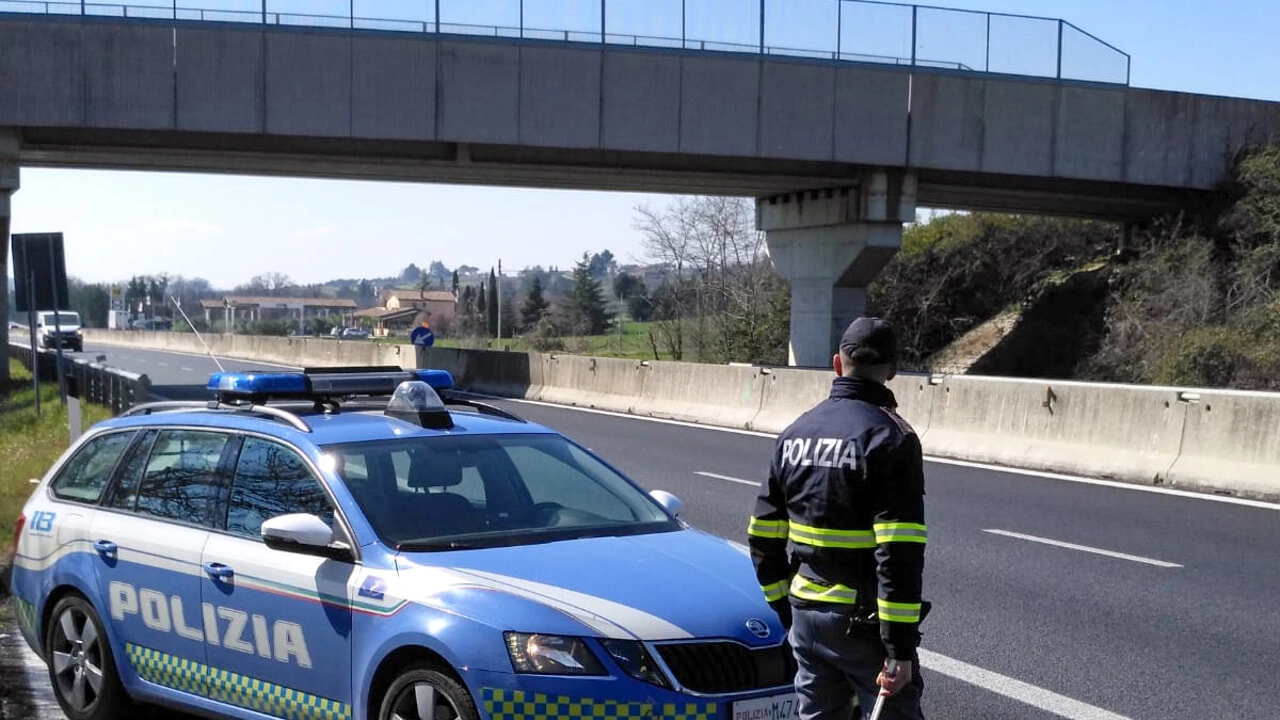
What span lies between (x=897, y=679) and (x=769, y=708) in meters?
0.84

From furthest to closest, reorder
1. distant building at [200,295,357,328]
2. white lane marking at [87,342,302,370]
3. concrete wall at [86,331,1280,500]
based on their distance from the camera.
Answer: distant building at [200,295,357,328]
white lane marking at [87,342,302,370]
concrete wall at [86,331,1280,500]

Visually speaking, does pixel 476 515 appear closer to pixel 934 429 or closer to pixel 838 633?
pixel 838 633

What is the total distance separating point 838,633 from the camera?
13.4ft

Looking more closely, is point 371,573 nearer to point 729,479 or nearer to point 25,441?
point 729,479

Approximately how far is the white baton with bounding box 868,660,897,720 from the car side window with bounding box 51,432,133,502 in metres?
4.02

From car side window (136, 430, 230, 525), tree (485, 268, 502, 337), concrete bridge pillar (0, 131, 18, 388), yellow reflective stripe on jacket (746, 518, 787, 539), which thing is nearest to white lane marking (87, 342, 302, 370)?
concrete bridge pillar (0, 131, 18, 388)

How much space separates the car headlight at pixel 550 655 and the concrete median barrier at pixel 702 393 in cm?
1768

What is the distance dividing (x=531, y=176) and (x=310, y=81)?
22.9 feet

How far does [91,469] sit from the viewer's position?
6.58 meters

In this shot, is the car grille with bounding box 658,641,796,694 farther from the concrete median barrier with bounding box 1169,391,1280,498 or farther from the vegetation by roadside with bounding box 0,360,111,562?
the concrete median barrier with bounding box 1169,391,1280,498

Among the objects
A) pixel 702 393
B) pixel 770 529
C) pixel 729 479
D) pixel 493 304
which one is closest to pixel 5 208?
pixel 702 393

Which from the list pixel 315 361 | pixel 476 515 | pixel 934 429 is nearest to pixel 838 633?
pixel 476 515

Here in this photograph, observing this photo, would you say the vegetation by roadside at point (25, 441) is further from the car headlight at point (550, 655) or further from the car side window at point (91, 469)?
the car headlight at point (550, 655)

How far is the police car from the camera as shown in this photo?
4.54 m
